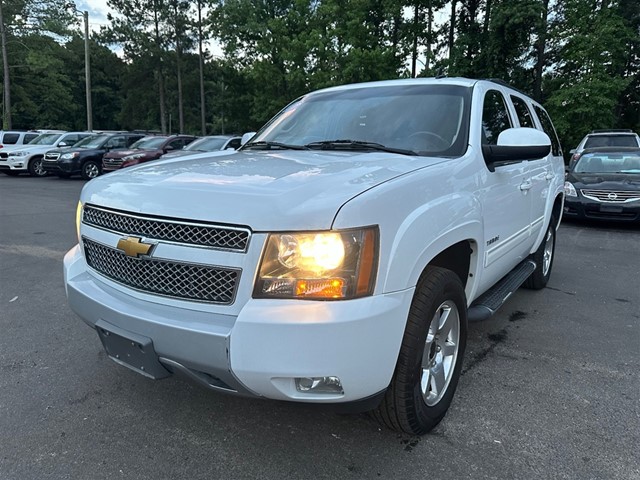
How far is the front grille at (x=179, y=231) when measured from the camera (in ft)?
6.49

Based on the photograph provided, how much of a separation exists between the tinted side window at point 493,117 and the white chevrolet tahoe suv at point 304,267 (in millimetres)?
278

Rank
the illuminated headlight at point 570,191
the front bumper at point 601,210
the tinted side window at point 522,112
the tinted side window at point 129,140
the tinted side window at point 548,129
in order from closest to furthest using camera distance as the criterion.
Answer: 1. the tinted side window at point 522,112
2. the tinted side window at point 548,129
3. the front bumper at point 601,210
4. the illuminated headlight at point 570,191
5. the tinted side window at point 129,140

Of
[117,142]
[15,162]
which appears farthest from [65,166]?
[15,162]

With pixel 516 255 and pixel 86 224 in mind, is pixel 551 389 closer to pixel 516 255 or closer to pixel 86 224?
pixel 516 255

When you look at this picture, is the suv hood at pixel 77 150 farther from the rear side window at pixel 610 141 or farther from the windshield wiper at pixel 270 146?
the rear side window at pixel 610 141

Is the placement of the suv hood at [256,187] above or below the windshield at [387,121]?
below

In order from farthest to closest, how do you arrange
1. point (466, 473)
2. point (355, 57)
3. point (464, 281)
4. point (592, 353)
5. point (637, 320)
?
point (355, 57) → point (637, 320) → point (592, 353) → point (464, 281) → point (466, 473)

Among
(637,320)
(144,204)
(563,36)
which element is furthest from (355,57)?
(144,204)

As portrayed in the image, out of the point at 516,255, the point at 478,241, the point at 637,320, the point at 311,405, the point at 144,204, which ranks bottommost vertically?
the point at 637,320

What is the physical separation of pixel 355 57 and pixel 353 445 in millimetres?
24598

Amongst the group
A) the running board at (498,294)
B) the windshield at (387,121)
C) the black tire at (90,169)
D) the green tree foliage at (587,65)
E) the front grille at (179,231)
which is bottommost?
the black tire at (90,169)

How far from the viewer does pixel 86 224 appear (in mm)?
2656

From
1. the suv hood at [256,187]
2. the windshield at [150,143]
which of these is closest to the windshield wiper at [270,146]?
the suv hood at [256,187]

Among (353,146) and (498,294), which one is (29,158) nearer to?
(353,146)
